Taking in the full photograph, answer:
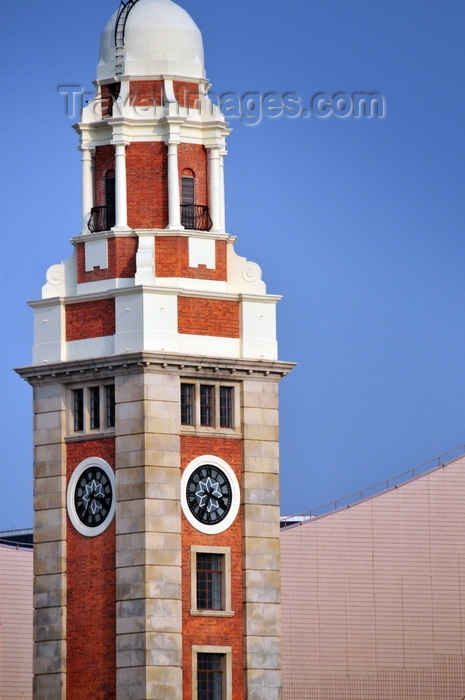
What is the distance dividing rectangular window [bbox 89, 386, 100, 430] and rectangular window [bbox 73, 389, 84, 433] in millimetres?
369

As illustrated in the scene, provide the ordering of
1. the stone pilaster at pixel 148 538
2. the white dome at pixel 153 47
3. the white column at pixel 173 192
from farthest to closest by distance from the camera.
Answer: the white dome at pixel 153 47
the white column at pixel 173 192
the stone pilaster at pixel 148 538

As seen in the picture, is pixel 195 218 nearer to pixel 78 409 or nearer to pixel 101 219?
pixel 101 219

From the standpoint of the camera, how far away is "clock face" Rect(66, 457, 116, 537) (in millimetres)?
86250

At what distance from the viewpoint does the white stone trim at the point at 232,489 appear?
283 ft

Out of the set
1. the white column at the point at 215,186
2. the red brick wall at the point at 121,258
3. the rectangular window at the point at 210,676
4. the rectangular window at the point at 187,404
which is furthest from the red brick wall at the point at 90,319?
the rectangular window at the point at 210,676

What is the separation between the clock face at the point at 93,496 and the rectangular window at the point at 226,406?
416cm

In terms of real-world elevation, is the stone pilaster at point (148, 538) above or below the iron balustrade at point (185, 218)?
below

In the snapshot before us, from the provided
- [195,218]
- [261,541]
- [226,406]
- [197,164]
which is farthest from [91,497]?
[197,164]

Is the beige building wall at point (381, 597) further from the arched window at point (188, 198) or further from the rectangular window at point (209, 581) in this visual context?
the arched window at point (188, 198)

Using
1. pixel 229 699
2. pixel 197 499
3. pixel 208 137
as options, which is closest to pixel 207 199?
pixel 208 137

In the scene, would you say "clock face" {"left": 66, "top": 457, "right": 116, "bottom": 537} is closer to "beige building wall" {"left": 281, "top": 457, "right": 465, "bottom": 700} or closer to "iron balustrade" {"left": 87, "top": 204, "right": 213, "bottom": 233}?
"iron balustrade" {"left": 87, "top": 204, "right": 213, "bottom": 233}

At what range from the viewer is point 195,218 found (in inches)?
3489

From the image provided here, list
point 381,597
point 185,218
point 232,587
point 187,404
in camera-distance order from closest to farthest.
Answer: point 232,587 → point 187,404 → point 185,218 → point 381,597

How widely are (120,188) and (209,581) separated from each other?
41.0ft
